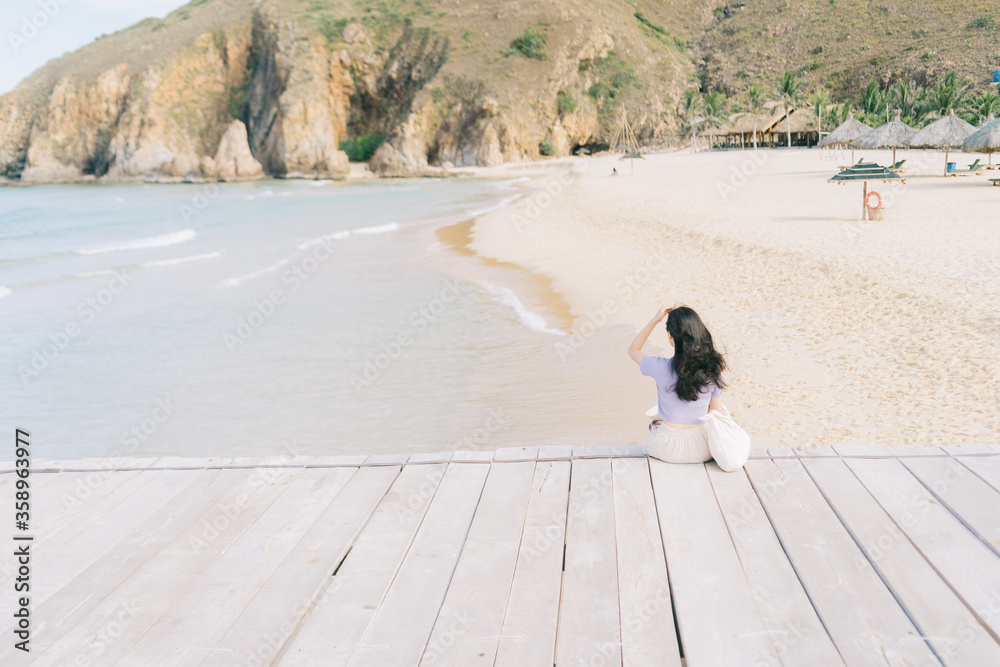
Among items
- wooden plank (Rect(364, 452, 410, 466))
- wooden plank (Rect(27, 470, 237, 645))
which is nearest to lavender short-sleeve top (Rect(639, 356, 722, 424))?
wooden plank (Rect(364, 452, 410, 466))

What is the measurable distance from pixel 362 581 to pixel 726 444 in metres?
1.95

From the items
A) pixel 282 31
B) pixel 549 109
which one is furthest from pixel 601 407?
pixel 282 31

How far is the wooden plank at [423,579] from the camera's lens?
7.41 ft

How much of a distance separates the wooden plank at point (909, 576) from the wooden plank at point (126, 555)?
3.04m

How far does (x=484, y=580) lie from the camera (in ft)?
8.57

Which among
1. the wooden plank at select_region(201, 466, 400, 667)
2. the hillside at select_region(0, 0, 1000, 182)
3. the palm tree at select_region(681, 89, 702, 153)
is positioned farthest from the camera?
the palm tree at select_region(681, 89, 702, 153)

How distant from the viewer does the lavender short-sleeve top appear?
12.2 ft

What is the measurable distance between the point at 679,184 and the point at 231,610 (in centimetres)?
3052

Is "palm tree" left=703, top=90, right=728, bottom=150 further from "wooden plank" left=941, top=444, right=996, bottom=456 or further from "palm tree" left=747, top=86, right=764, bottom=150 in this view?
"wooden plank" left=941, top=444, right=996, bottom=456

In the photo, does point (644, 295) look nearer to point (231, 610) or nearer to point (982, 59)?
point (231, 610)

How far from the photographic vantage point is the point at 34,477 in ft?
12.7

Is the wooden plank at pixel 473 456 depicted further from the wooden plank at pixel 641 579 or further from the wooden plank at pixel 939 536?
the wooden plank at pixel 939 536

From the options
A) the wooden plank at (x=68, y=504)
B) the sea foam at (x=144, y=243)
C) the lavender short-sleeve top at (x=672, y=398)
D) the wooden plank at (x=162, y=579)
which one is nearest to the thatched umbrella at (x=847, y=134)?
the sea foam at (x=144, y=243)

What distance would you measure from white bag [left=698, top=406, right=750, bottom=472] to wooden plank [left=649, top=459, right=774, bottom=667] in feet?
0.43
